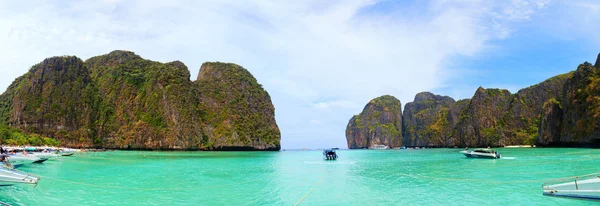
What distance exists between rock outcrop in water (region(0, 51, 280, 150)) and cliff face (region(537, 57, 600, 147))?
98.8 m

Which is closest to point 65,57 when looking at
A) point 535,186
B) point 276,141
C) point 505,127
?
point 276,141

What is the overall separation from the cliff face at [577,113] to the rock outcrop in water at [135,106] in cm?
9875

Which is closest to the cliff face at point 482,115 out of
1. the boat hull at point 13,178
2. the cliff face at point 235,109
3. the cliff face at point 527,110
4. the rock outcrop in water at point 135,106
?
the cliff face at point 527,110

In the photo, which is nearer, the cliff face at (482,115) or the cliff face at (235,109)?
the cliff face at (235,109)

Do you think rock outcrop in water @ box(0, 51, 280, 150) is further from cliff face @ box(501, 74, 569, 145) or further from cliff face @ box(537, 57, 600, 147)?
cliff face @ box(501, 74, 569, 145)

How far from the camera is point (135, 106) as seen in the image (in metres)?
137

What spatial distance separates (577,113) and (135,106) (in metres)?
143

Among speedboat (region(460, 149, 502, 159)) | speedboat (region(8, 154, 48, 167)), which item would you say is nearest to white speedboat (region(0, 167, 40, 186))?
speedboat (region(8, 154, 48, 167))

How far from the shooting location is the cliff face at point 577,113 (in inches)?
3285

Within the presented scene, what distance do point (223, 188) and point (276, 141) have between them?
128m

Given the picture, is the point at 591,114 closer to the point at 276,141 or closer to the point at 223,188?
the point at 223,188

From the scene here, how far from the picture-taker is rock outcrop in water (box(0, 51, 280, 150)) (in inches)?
4712

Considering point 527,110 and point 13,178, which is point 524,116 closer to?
point 527,110

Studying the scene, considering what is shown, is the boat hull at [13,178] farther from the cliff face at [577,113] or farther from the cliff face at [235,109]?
the cliff face at [235,109]
